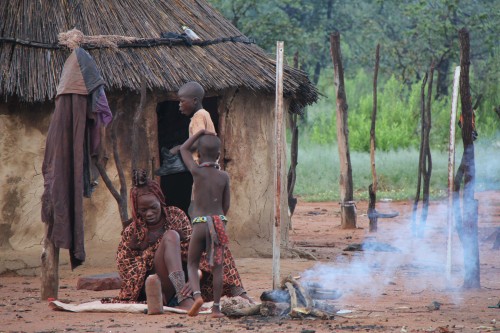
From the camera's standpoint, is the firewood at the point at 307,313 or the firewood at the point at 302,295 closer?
the firewood at the point at 307,313

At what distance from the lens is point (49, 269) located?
796 cm

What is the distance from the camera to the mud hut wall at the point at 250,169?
35.2 feet

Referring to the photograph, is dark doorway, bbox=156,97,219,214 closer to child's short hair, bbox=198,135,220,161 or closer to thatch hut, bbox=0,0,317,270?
thatch hut, bbox=0,0,317,270

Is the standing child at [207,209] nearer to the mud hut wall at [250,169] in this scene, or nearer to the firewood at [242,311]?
the firewood at [242,311]

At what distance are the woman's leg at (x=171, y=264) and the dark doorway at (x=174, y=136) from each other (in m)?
5.06

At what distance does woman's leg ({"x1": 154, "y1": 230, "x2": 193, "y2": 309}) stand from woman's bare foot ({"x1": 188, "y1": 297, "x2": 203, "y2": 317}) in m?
0.28

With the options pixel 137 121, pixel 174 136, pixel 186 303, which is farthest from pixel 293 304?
pixel 174 136

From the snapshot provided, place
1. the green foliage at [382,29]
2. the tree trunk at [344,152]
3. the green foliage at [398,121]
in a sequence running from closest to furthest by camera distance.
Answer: the tree trunk at [344,152]
the green foliage at [398,121]
the green foliage at [382,29]

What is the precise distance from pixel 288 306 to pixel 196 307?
0.61 meters

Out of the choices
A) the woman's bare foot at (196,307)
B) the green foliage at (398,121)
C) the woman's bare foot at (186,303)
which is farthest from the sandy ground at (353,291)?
the green foliage at (398,121)

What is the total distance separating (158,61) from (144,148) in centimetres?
88

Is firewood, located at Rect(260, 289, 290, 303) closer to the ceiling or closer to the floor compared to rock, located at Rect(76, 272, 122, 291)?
closer to the ceiling

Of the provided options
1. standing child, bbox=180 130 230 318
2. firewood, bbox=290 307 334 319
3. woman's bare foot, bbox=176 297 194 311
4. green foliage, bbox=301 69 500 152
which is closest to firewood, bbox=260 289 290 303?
firewood, bbox=290 307 334 319

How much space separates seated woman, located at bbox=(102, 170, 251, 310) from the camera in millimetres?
7121
